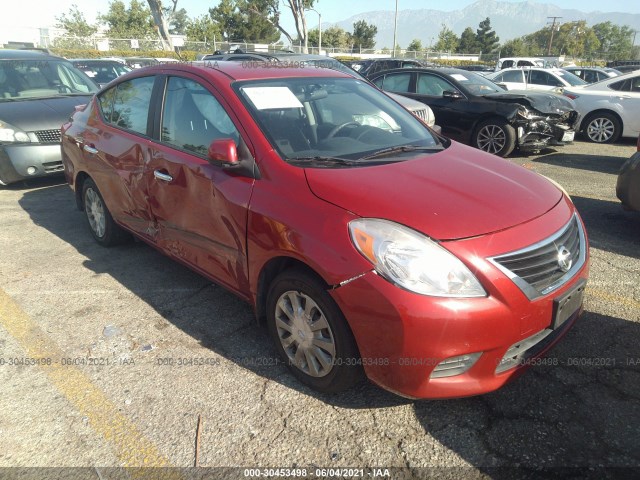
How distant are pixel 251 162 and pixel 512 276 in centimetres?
148

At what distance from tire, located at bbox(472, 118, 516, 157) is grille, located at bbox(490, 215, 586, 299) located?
6128 mm

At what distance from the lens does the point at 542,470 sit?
2074 millimetres

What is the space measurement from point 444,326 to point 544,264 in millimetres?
606

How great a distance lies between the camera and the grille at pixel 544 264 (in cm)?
212

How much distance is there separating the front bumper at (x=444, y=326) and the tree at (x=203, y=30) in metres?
62.4

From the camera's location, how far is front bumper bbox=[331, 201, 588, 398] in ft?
6.64

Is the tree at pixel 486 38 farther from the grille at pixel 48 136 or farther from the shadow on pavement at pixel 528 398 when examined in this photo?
the shadow on pavement at pixel 528 398

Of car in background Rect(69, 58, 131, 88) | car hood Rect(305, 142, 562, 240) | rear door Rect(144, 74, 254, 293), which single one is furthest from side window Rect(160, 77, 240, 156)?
car in background Rect(69, 58, 131, 88)

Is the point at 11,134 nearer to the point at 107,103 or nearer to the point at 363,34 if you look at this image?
the point at 107,103

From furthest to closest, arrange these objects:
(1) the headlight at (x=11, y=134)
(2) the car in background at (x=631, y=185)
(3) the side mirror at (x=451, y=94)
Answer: (3) the side mirror at (x=451, y=94), (1) the headlight at (x=11, y=134), (2) the car in background at (x=631, y=185)

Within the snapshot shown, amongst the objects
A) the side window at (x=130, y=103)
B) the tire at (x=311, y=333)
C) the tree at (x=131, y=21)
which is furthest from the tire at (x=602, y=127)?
the tree at (x=131, y=21)

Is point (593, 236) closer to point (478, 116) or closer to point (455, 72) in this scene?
point (478, 116)

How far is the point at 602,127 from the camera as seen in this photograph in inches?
393

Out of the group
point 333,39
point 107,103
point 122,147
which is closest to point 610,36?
point 333,39
